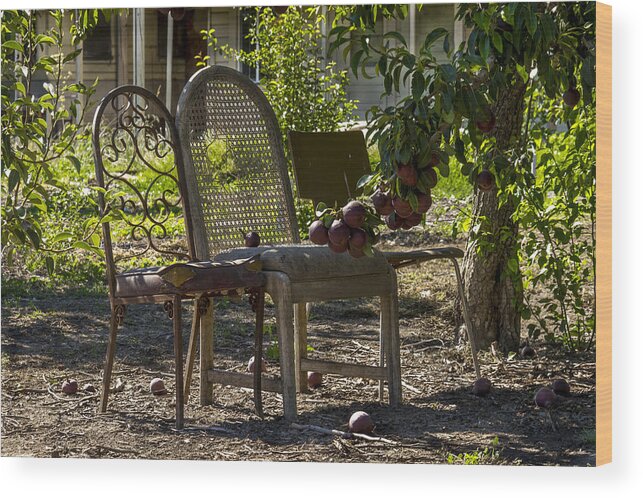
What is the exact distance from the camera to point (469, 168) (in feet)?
9.63

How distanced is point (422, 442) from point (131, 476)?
32.0 inches

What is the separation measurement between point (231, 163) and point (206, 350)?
68 centimetres

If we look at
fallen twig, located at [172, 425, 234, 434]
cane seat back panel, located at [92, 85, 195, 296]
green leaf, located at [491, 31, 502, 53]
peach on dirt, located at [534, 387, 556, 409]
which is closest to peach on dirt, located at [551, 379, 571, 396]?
peach on dirt, located at [534, 387, 556, 409]

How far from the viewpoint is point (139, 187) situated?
23.4 feet

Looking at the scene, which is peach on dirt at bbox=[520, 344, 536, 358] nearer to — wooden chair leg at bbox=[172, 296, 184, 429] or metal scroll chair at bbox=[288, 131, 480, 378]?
metal scroll chair at bbox=[288, 131, 480, 378]

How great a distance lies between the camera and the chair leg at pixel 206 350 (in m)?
3.58

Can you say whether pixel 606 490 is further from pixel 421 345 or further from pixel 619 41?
pixel 421 345

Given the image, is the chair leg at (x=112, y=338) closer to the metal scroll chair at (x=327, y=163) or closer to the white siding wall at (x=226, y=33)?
the metal scroll chair at (x=327, y=163)

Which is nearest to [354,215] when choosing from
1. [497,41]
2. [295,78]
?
[497,41]

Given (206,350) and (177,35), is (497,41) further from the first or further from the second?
(177,35)

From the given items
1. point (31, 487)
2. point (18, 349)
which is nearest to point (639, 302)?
point (31, 487)

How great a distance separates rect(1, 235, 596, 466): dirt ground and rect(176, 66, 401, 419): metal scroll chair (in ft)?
0.56

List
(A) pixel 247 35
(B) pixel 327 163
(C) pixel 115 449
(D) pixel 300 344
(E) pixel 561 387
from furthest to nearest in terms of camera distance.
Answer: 1. (A) pixel 247 35
2. (B) pixel 327 163
3. (D) pixel 300 344
4. (E) pixel 561 387
5. (C) pixel 115 449

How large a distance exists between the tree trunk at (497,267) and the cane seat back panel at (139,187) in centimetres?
112
